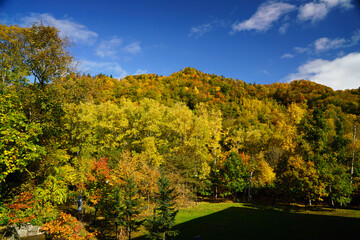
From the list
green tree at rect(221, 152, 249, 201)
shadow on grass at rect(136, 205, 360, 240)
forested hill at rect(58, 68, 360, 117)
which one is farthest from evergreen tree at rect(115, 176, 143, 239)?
forested hill at rect(58, 68, 360, 117)

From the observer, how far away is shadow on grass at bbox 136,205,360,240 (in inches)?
650

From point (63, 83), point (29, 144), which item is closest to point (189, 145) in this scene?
point (63, 83)

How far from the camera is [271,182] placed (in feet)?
107

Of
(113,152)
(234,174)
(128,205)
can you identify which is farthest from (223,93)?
(128,205)

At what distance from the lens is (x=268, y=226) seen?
19125 millimetres

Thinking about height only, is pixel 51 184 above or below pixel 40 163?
below

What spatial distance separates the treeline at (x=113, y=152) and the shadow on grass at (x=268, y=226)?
10.9 feet

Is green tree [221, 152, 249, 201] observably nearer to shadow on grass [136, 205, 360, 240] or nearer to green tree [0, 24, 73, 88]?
shadow on grass [136, 205, 360, 240]

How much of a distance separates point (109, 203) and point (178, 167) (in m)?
→ 9.58

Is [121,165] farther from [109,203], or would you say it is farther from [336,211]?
[336,211]

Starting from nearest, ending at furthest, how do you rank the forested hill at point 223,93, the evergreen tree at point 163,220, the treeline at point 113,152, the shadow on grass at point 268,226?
the treeline at point 113,152 < the evergreen tree at point 163,220 < the shadow on grass at point 268,226 < the forested hill at point 223,93

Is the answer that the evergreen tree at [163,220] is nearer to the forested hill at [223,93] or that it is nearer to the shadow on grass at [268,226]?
the shadow on grass at [268,226]

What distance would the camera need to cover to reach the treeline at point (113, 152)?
10070mm

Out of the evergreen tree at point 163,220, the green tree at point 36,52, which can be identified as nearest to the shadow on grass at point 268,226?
the evergreen tree at point 163,220
